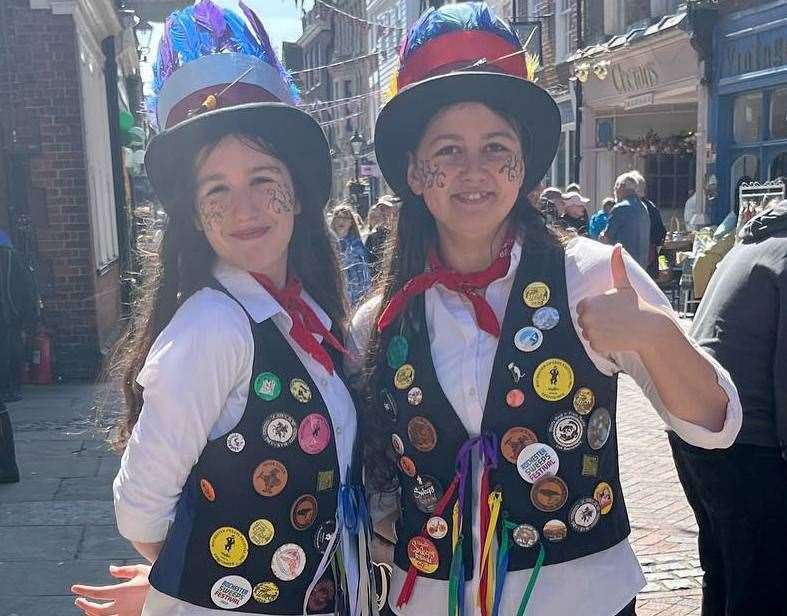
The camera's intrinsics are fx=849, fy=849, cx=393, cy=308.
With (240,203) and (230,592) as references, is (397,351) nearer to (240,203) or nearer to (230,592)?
(240,203)

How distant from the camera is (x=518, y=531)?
176 cm

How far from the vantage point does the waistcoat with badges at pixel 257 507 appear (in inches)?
70.3

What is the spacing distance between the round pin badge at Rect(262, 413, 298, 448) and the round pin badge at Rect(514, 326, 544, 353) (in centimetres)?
51

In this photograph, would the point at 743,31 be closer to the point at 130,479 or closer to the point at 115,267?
the point at 115,267

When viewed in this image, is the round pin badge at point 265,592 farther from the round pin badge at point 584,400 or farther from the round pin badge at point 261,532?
the round pin badge at point 584,400

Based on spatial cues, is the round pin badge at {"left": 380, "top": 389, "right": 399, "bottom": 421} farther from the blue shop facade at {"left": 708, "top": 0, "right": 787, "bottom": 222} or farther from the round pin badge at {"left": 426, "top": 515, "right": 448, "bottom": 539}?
the blue shop facade at {"left": 708, "top": 0, "right": 787, "bottom": 222}

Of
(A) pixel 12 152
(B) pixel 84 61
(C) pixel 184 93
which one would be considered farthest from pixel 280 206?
(B) pixel 84 61

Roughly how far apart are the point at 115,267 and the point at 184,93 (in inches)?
341

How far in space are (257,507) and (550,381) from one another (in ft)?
2.20

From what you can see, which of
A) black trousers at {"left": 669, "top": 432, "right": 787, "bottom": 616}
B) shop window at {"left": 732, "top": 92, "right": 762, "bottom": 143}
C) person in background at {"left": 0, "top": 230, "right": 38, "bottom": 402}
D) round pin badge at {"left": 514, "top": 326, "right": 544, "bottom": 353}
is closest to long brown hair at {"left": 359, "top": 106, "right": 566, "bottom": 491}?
round pin badge at {"left": 514, "top": 326, "right": 544, "bottom": 353}

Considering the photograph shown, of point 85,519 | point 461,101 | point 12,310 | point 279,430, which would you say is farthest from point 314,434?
point 12,310

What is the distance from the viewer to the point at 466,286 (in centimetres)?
190

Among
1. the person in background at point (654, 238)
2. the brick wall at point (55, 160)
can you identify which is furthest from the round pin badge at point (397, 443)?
the person in background at point (654, 238)

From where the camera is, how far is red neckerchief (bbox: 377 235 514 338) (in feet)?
6.01
